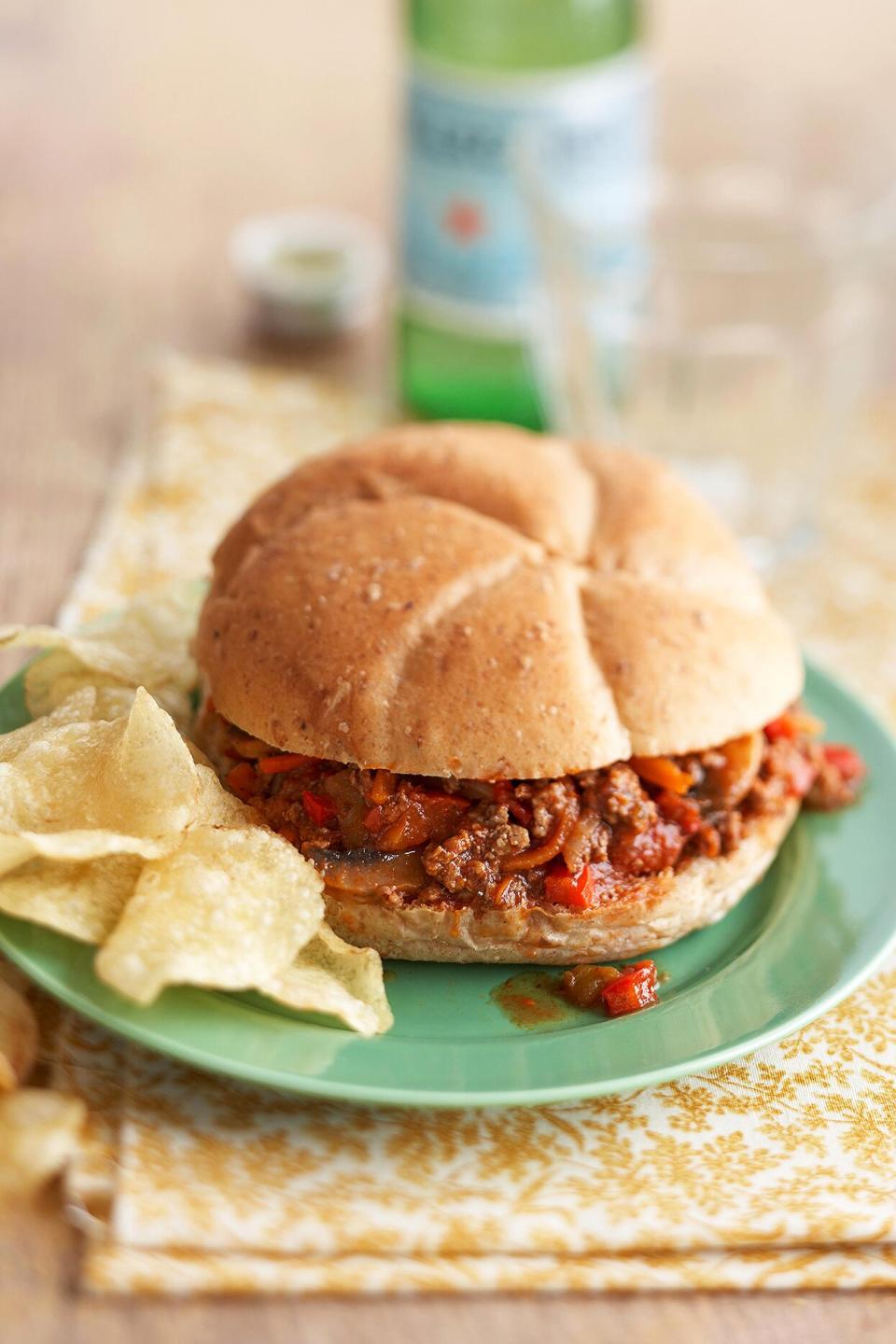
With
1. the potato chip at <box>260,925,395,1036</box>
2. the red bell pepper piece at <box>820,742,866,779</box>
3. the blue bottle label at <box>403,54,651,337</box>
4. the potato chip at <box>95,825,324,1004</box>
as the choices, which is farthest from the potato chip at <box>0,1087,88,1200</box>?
the blue bottle label at <box>403,54,651,337</box>

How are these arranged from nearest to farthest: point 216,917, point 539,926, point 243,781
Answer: point 216,917, point 539,926, point 243,781

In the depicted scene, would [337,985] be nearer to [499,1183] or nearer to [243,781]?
[499,1183]

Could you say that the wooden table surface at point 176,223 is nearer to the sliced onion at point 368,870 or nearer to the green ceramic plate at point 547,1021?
A: the green ceramic plate at point 547,1021

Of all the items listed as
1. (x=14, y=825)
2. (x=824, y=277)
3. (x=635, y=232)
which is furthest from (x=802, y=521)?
(x=14, y=825)

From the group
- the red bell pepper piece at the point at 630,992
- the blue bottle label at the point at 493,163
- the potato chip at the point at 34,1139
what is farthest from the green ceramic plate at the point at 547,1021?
the blue bottle label at the point at 493,163

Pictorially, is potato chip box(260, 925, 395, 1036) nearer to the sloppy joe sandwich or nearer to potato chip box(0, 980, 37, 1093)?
the sloppy joe sandwich

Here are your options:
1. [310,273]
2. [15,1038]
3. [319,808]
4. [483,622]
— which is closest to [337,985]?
[319,808]

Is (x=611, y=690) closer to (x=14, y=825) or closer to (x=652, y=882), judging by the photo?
(x=652, y=882)
